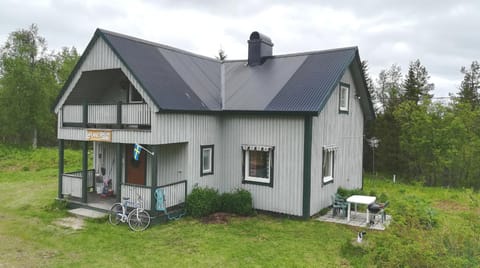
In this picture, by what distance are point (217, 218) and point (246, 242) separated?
230cm

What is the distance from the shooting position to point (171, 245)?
888 centimetres

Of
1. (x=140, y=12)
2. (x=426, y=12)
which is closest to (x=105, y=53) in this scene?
(x=140, y=12)

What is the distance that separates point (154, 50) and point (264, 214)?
293 inches

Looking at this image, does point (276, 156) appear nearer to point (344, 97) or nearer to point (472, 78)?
point (344, 97)

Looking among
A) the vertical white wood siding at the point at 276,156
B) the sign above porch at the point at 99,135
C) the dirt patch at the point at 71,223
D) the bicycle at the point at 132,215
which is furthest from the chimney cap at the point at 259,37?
the dirt patch at the point at 71,223

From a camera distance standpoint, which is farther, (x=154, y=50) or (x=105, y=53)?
(x=154, y=50)

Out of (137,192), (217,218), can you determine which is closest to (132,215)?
(137,192)

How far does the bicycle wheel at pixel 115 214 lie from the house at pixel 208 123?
569 millimetres

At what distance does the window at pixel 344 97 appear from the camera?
44.7 feet

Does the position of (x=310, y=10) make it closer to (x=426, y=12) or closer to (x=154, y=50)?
(x=426, y=12)

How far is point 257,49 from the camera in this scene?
15164mm

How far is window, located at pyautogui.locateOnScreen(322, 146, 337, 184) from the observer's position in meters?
12.4

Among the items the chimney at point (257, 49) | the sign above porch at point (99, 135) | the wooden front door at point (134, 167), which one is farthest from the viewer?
the chimney at point (257, 49)

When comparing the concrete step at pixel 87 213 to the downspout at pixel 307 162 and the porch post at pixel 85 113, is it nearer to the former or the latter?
the porch post at pixel 85 113
